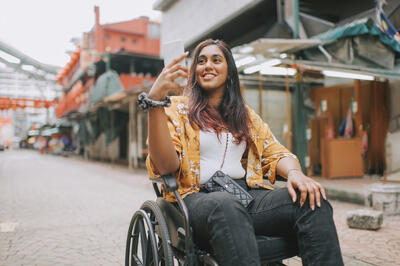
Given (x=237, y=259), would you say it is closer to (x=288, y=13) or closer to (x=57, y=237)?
(x=57, y=237)

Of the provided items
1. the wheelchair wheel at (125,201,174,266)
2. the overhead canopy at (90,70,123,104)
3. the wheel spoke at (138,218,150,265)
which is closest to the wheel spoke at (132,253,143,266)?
the wheelchair wheel at (125,201,174,266)

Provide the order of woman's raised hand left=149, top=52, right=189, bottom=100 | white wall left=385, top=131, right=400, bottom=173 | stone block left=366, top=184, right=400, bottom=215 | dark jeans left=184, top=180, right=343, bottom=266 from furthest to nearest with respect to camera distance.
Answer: white wall left=385, top=131, right=400, bottom=173, stone block left=366, top=184, right=400, bottom=215, woman's raised hand left=149, top=52, right=189, bottom=100, dark jeans left=184, top=180, right=343, bottom=266

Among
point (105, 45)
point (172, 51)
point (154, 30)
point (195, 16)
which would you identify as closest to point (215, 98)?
point (172, 51)

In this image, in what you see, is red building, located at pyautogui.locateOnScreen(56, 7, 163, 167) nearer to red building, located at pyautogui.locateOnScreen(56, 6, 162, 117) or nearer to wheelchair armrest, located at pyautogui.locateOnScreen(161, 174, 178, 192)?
red building, located at pyautogui.locateOnScreen(56, 6, 162, 117)

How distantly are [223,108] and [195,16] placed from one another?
11.6 metres

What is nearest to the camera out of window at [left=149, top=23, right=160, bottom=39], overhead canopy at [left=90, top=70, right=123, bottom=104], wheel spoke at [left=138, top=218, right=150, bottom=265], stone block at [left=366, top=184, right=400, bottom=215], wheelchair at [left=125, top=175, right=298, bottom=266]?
wheelchair at [left=125, top=175, right=298, bottom=266]

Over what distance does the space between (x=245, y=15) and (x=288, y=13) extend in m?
2.28

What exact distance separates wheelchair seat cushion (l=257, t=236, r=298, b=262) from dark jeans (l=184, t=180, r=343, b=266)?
6 cm

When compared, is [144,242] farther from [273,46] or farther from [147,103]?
[273,46]

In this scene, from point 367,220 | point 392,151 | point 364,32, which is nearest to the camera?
point 367,220

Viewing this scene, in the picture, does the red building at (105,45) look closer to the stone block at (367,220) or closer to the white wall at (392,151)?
the white wall at (392,151)

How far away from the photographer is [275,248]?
177 centimetres

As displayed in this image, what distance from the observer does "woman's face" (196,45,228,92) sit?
2.27 m

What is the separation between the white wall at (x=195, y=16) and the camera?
1103 cm
